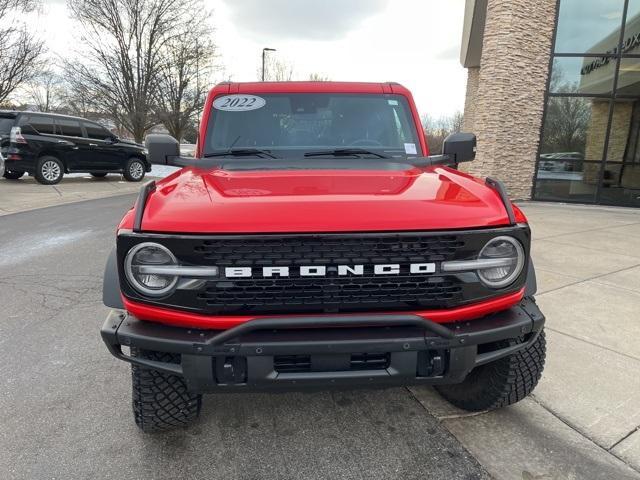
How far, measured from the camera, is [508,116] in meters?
11.4

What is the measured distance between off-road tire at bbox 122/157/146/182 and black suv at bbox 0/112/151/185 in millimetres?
40

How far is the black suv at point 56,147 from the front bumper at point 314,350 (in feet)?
43.6

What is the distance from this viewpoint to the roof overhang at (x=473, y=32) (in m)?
15.3

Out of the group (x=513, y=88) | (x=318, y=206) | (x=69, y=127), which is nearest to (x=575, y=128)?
(x=513, y=88)

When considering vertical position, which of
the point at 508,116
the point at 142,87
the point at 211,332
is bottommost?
the point at 211,332

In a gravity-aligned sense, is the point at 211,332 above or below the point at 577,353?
above

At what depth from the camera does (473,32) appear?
1606 centimetres

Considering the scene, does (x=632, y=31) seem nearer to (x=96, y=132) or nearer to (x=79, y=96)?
(x=96, y=132)

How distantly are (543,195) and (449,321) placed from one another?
1132 centimetres

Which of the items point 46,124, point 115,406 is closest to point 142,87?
point 46,124

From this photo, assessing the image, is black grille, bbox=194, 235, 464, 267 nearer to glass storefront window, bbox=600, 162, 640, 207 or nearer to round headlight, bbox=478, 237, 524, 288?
round headlight, bbox=478, 237, 524, 288

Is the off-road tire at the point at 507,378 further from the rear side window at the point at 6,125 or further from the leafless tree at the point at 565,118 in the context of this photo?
the rear side window at the point at 6,125

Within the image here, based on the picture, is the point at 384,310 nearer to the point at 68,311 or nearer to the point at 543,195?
the point at 68,311

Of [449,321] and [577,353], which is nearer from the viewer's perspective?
[449,321]
